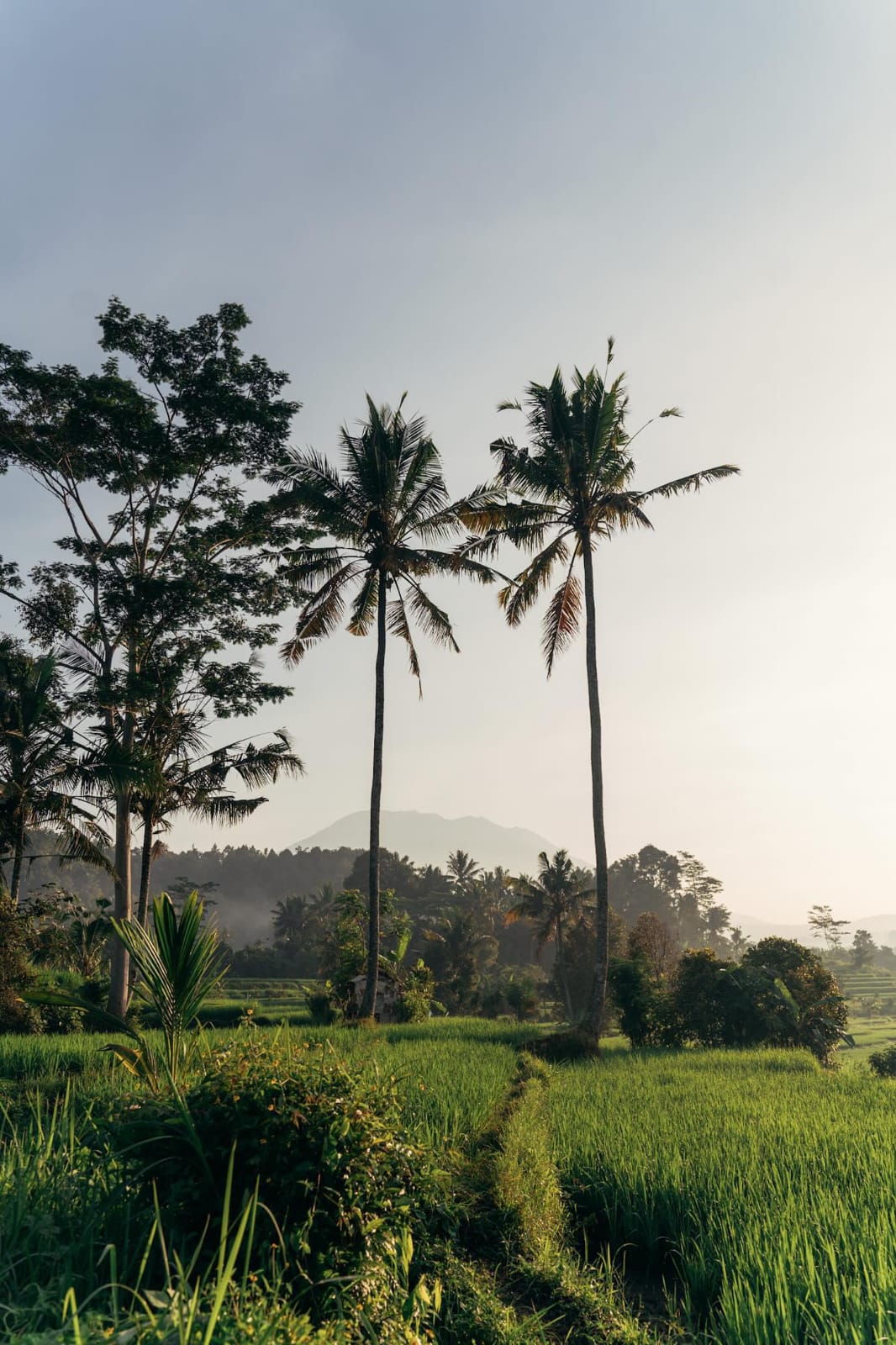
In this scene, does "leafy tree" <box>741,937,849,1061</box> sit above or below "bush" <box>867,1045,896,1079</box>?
above

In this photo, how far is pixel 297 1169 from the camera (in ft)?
13.6

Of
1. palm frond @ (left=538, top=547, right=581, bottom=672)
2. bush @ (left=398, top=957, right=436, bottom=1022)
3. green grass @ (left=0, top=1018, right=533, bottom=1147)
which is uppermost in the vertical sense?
palm frond @ (left=538, top=547, right=581, bottom=672)

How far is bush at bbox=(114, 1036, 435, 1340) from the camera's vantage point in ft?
13.4

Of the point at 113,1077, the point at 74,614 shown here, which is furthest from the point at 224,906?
the point at 113,1077

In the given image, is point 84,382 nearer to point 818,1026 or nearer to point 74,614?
point 74,614

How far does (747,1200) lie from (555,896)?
147ft

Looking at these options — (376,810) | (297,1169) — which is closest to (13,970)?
Answer: (376,810)

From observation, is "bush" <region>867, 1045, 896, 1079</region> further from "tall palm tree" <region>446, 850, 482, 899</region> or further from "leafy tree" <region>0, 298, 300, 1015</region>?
"tall palm tree" <region>446, 850, 482, 899</region>

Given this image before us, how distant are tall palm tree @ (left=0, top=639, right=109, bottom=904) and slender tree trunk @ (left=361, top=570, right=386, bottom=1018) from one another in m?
6.77

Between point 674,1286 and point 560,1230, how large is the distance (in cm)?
106

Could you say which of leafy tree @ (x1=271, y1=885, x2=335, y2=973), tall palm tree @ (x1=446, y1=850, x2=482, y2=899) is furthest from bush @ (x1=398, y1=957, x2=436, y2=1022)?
tall palm tree @ (x1=446, y1=850, x2=482, y2=899)

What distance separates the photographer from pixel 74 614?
22578mm

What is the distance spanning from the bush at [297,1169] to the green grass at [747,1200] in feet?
6.16

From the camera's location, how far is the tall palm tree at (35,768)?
64.0 ft
